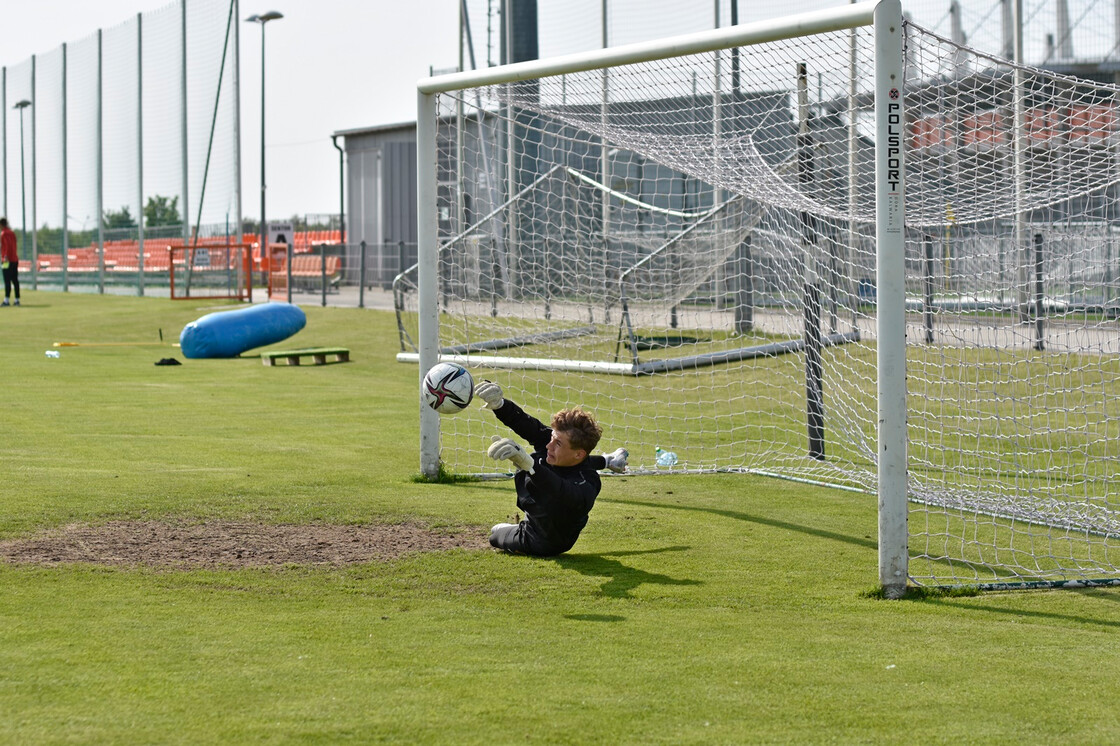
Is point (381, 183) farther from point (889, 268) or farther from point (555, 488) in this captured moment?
point (889, 268)

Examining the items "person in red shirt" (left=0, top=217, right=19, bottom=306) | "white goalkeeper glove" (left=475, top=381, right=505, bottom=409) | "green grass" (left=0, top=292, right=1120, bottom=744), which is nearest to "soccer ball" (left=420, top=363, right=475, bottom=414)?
"white goalkeeper glove" (left=475, top=381, right=505, bottom=409)

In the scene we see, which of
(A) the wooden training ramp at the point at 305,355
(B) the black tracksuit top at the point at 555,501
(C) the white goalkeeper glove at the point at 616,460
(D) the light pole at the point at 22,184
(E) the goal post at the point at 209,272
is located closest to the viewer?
(B) the black tracksuit top at the point at 555,501

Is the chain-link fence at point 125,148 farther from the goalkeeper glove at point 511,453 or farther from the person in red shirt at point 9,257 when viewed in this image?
the goalkeeper glove at point 511,453

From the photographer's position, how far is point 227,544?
589 cm

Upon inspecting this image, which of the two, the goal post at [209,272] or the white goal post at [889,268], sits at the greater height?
the goal post at [209,272]

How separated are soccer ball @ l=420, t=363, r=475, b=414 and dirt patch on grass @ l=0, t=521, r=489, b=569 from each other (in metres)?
0.71

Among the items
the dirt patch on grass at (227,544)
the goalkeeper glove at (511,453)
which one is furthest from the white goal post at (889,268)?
the dirt patch on grass at (227,544)

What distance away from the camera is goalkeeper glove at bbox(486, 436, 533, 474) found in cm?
535

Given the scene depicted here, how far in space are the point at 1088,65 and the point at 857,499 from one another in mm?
14896

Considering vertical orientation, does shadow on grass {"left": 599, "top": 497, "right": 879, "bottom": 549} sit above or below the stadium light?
below

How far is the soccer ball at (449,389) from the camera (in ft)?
20.0

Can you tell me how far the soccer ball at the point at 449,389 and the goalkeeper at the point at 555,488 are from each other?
0.21 meters

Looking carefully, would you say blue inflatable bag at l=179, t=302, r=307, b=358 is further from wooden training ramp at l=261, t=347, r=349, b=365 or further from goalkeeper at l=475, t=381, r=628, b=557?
goalkeeper at l=475, t=381, r=628, b=557

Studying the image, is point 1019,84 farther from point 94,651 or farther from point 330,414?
point 330,414
